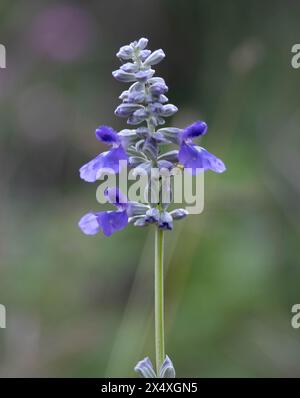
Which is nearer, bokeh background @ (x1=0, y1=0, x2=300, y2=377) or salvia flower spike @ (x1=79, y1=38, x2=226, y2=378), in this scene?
salvia flower spike @ (x1=79, y1=38, x2=226, y2=378)

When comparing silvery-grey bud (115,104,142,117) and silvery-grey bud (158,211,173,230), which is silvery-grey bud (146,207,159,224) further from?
silvery-grey bud (115,104,142,117)

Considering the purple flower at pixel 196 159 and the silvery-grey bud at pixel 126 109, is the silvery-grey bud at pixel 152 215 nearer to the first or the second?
the purple flower at pixel 196 159

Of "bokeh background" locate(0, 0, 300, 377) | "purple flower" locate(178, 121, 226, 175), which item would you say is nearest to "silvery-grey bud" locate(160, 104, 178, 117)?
"purple flower" locate(178, 121, 226, 175)

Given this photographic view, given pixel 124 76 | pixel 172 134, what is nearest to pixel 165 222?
pixel 172 134

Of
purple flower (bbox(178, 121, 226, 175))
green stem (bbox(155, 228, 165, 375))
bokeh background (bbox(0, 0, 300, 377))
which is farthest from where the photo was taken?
bokeh background (bbox(0, 0, 300, 377))

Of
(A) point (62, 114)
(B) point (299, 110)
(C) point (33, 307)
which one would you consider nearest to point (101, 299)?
(C) point (33, 307)

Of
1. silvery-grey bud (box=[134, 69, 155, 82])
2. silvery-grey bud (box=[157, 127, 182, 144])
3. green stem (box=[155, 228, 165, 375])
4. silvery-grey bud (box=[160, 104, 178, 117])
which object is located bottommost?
green stem (box=[155, 228, 165, 375])

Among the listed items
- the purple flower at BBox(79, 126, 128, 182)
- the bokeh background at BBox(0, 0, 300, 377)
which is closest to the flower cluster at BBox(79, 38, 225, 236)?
the purple flower at BBox(79, 126, 128, 182)

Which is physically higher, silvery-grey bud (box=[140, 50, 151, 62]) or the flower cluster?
silvery-grey bud (box=[140, 50, 151, 62])

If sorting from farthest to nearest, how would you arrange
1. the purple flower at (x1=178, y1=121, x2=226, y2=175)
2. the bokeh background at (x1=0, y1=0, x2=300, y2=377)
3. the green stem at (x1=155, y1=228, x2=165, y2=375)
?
the bokeh background at (x1=0, y1=0, x2=300, y2=377)
the purple flower at (x1=178, y1=121, x2=226, y2=175)
the green stem at (x1=155, y1=228, x2=165, y2=375)

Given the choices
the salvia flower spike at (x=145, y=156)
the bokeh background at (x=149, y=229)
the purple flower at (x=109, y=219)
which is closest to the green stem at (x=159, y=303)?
the salvia flower spike at (x=145, y=156)
